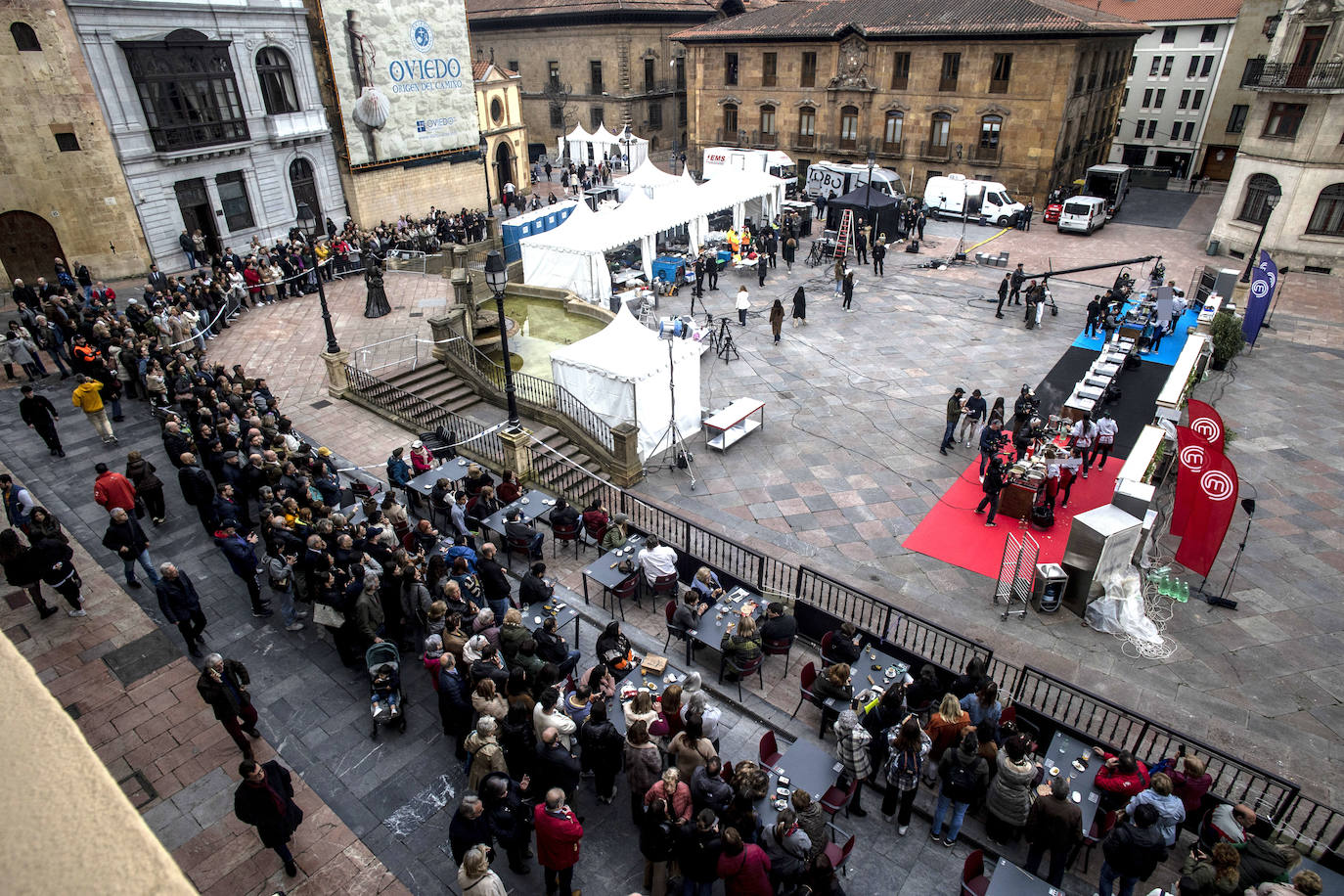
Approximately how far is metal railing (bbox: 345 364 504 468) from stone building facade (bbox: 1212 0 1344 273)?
28.9m

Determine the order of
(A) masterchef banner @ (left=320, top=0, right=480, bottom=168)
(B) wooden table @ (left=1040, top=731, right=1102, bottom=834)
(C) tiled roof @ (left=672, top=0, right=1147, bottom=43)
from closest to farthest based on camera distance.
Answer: (B) wooden table @ (left=1040, top=731, right=1102, bottom=834)
(A) masterchef banner @ (left=320, top=0, right=480, bottom=168)
(C) tiled roof @ (left=672, top=0, right=1147, bottom=43)

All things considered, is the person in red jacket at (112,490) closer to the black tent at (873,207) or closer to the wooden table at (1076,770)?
the wooden table at (1076,770)

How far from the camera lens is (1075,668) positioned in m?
10.3

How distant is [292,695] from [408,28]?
30926mm

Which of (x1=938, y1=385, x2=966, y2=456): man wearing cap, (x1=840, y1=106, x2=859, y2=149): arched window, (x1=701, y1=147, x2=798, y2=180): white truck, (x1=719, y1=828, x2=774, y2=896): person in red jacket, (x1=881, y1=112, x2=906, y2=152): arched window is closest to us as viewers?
(x1=719, y1=828, x2=774, y2=896): person in red jacket

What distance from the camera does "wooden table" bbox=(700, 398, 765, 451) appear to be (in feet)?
51.2

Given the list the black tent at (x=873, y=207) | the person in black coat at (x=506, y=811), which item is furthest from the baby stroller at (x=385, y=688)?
the black tent at (x=873, y=207)

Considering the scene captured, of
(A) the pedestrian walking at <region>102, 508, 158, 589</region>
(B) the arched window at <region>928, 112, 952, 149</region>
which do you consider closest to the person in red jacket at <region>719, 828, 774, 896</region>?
(A) the pedestrian walking at <region>102, 508, 158, 589</region>

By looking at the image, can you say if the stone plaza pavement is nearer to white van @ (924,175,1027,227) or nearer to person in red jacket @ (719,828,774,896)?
person in red jacket @ (719,828,774,896)

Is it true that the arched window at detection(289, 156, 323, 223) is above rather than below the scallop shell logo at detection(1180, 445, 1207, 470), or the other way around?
above

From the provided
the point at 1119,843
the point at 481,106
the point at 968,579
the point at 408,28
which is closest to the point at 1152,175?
the point at 481,106

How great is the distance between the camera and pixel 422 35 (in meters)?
32.1

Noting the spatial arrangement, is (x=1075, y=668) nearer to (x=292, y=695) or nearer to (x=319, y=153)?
(x=292, y=695)

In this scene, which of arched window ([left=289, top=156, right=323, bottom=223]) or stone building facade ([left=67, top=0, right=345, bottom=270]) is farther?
arched window ([left=289, top=156, right=323, bottom=223])
